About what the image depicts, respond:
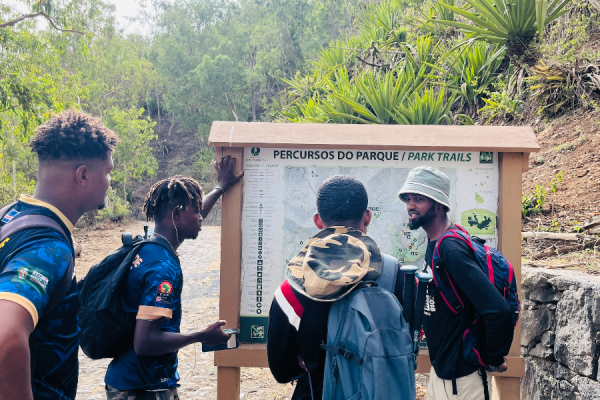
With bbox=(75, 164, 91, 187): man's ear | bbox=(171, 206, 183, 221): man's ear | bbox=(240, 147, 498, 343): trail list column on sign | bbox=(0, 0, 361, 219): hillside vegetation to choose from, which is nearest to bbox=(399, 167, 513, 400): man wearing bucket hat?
bbox=(240, 147, 498, 343): trail list column on sign

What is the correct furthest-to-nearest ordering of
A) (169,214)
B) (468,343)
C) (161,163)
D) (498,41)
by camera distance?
(161,163) < (498,41) < (169,214) < (468,343)

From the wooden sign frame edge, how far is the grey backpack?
131cm

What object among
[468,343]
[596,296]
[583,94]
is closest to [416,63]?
[583,94]

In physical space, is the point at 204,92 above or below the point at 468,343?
above

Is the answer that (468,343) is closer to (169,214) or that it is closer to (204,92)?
(169,214)

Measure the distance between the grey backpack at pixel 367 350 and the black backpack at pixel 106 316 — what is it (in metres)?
0.93

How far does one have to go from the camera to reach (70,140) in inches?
66.6

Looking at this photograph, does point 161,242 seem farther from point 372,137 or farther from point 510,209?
point 510,209

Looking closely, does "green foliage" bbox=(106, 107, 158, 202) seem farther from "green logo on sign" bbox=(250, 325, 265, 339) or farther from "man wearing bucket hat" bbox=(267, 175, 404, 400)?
"man wearing bucket hat" bbox=(267, 175, 404, 400)

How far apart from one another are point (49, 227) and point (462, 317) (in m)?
1.78

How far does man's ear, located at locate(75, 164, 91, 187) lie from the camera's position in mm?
1688

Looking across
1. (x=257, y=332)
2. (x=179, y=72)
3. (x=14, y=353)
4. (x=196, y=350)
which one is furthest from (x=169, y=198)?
(x=179, y=72)

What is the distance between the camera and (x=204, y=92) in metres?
34.8

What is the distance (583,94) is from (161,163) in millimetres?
35319
